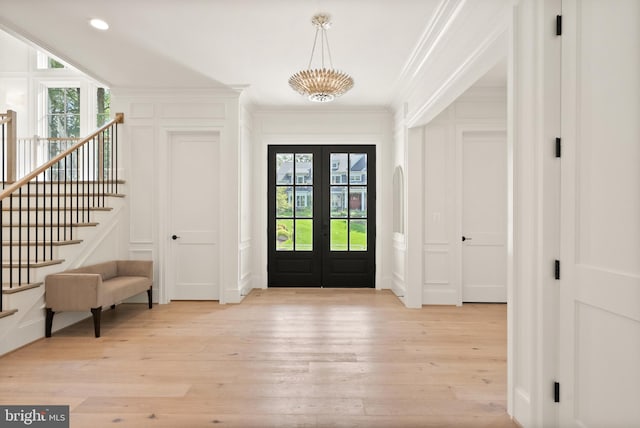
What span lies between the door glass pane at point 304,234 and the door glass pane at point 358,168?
3.35 feet

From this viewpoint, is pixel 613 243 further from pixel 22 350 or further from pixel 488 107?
pixel 22 350

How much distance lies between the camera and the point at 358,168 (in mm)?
6305

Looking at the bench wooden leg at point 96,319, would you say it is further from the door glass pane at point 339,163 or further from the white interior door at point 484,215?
the white interior door at point 484,215

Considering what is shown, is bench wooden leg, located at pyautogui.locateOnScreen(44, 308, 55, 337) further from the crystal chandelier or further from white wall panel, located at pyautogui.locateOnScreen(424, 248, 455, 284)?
white wall panel, located at pyautogui.locateOnScreen(424, 248, 455, 284)

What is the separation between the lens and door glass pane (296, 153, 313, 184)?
6305 millimetres

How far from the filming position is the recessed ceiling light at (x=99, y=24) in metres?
3.43

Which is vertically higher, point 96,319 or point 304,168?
point 304,168

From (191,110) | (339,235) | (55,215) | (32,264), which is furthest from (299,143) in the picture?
(32,264)

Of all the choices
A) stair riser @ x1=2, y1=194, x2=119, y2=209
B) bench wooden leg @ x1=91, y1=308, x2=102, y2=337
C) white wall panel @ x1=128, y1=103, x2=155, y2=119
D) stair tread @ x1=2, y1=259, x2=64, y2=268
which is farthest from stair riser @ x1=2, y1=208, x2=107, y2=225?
white wall panel @ x1=128, y1=103, x2=155, y2=119

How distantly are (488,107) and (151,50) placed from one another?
4.32m

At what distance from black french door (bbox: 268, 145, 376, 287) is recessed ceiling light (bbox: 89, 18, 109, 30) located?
3.10m

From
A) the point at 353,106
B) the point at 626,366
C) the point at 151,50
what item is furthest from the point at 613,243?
the point at 353,106

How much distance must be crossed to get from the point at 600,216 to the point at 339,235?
4.70m

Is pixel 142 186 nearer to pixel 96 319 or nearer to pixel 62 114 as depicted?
pixel 96 319
